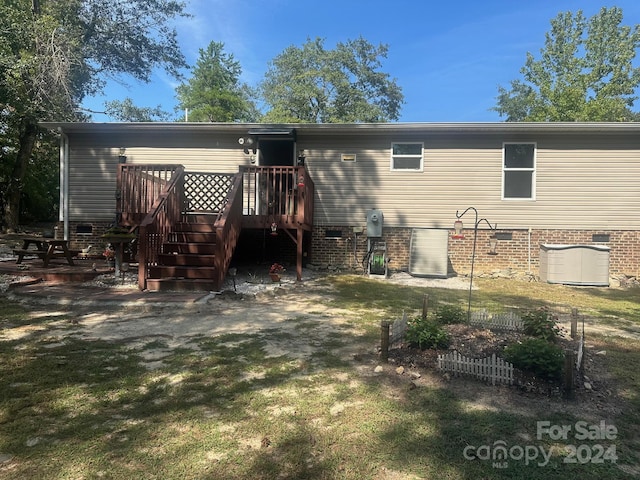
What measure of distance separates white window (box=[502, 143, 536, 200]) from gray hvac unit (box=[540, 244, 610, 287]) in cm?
167

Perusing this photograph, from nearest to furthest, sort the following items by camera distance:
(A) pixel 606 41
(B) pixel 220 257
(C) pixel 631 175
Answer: (B) pixel 220 257
(C) pixel 631 175
(A) pixel 606 41

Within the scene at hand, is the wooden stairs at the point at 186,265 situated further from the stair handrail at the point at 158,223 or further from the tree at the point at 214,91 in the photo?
the tree at the point at 214,91

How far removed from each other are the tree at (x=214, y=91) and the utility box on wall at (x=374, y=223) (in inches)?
972

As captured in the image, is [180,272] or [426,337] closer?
[426,337]

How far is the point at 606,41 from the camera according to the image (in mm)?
29922

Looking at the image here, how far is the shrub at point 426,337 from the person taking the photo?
3863 mm

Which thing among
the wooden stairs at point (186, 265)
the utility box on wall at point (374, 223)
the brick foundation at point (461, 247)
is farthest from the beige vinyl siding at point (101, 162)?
the utility box on wall at point (374, 223)

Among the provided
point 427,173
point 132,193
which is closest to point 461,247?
point 427,173

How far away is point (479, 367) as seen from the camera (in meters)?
3.40

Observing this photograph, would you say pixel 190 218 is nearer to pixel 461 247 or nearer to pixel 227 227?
pixel 227 227

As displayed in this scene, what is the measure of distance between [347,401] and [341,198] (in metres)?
8.09

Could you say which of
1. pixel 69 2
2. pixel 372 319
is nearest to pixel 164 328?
pixel 372 319

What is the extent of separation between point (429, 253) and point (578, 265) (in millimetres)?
3392

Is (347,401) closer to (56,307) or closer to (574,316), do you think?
(574,316)
